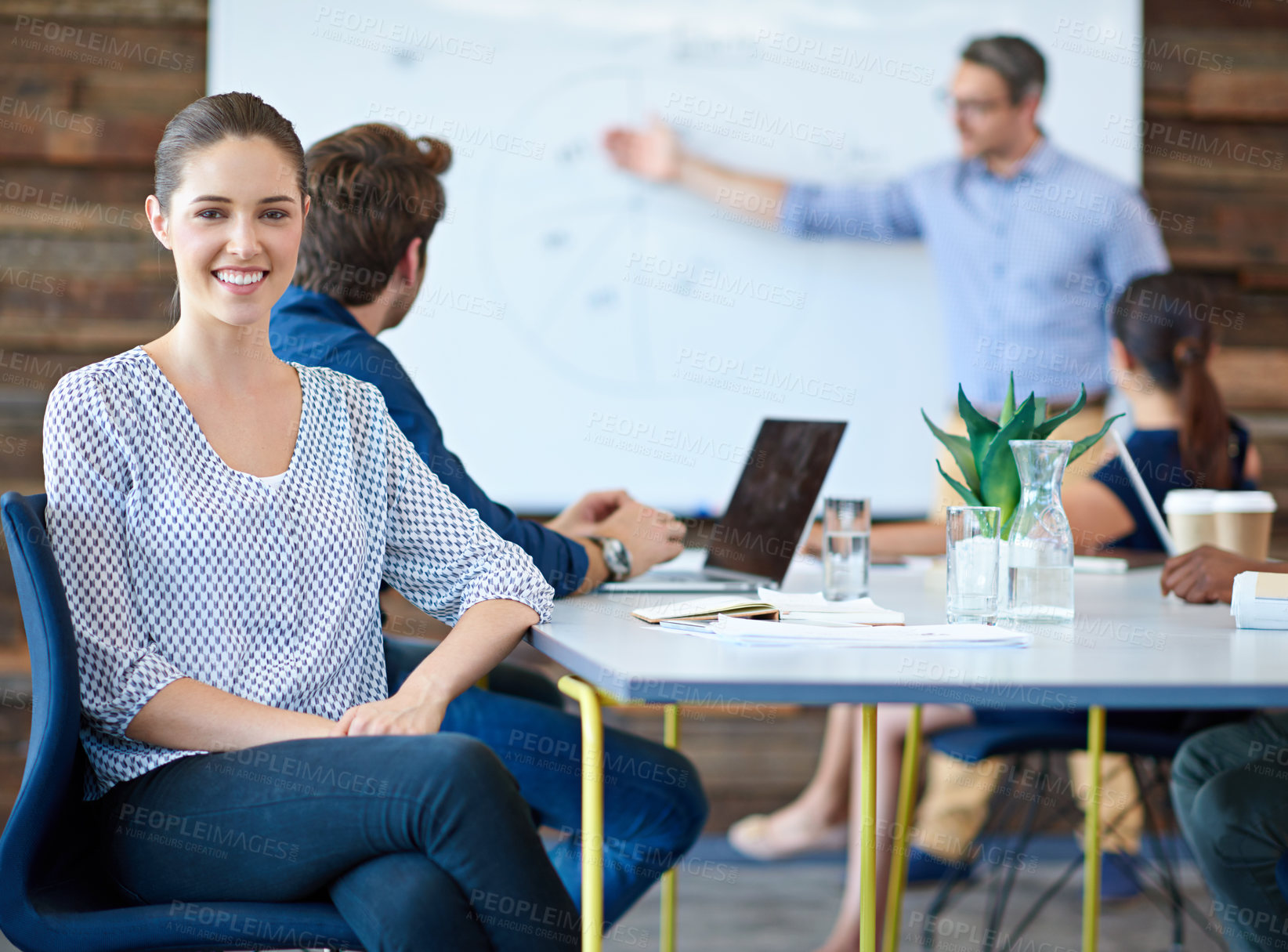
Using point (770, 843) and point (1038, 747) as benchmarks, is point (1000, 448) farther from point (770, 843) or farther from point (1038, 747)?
point (770, 843)

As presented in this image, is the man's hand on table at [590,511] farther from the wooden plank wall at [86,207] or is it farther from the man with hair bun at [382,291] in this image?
the wooden plank wall at [86,207]

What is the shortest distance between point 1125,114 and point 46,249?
2.71 metres

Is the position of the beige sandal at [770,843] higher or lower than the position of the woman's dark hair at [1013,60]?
lower

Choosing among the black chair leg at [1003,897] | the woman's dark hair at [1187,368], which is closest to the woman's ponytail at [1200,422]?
the woman's dark hair at [1187,368]

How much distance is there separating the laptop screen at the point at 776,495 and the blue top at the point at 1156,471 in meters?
0.68

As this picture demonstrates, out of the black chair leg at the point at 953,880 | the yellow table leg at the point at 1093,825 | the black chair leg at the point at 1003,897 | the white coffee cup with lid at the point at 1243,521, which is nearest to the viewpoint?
the white coffee cup with lid at the point at 1243,521

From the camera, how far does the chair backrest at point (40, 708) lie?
1118mm

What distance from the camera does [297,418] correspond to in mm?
1402

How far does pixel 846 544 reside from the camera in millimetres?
1785

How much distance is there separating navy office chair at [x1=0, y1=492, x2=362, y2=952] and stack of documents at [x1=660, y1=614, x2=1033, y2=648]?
1.53ft

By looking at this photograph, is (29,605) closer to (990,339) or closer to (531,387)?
(531,387)

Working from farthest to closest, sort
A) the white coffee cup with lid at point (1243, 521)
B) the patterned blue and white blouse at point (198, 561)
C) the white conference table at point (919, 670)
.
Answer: the white coffee cup with lid at point (1243, 521) → the patterned blue and white blouse at point (198, 561) → the white conference table at point (919, 670)

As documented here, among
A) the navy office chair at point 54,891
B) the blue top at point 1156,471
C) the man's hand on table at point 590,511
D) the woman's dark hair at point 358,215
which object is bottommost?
the navy office chair at point 54,891

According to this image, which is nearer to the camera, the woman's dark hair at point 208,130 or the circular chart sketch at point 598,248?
the woman's dark hair at point 208,130
